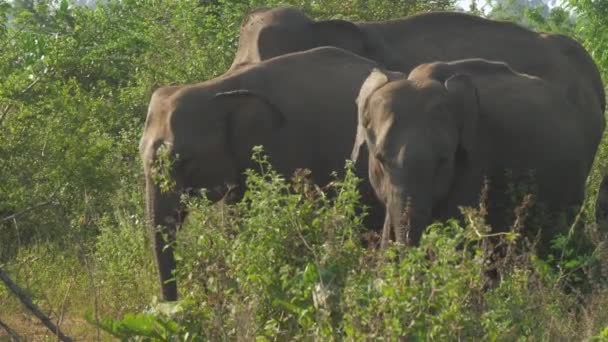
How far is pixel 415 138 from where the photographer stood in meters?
7.50

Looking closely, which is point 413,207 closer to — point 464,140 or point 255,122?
point 464,140

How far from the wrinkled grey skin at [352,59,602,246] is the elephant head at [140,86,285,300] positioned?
861 millimetres

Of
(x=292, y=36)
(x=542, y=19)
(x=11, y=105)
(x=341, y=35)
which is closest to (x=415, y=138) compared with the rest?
(x=292, y=36)

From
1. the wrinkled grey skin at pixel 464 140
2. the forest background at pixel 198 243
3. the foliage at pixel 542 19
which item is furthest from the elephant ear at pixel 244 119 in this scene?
the foliage at pixel 542 19

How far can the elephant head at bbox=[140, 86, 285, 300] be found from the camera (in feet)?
27.6

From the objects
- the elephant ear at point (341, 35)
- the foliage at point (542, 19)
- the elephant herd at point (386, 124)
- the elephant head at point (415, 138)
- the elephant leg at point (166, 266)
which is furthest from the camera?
the foliage at point (542, 19)

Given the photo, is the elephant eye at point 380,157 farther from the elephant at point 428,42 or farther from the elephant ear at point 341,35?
the elephant ear at point 341,35

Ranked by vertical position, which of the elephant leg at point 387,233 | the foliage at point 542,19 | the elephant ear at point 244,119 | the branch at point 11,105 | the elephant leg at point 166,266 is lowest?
the foliage at point 542,19

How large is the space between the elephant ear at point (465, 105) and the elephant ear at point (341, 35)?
226 cm

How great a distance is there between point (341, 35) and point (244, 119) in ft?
5.46

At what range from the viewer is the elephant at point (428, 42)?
392 inches

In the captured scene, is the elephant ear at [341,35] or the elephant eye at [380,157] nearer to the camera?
the elephant eye at [380,157]

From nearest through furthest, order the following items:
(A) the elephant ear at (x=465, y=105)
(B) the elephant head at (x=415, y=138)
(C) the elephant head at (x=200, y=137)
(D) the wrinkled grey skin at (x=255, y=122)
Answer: (B) the elephant head at (x=415, y=138)
(A) the elephant ear at (x=465, y=105)
(C) the elephant head at (x=200, y=137)
(D) the wrinkled grey skin at (x=255, y=122)

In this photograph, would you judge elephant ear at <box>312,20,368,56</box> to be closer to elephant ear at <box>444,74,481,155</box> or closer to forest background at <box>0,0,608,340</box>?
forest background at <box>0,0,608,340</box>
